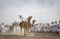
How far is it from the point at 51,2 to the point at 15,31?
746mm

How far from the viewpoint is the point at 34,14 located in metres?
2.45

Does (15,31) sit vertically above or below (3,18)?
below

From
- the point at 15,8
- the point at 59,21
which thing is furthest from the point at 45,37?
the point at 15,8

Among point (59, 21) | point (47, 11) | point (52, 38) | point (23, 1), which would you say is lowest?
point (52, 38)

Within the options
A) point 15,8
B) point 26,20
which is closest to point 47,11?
point 26,20

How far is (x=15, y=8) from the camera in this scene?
8.04 feet

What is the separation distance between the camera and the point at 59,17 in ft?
7.98

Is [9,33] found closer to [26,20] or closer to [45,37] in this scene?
[26,20]

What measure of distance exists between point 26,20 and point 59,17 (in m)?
0.54

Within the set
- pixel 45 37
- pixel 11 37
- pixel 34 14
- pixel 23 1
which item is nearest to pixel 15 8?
pixel 23 1

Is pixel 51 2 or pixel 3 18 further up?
pixel 51 2

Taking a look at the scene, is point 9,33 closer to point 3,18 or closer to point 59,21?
point 3,18

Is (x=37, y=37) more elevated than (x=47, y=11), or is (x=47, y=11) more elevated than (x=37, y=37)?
(x=47, y=11)

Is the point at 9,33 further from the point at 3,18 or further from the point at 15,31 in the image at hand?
the point at 3,18
